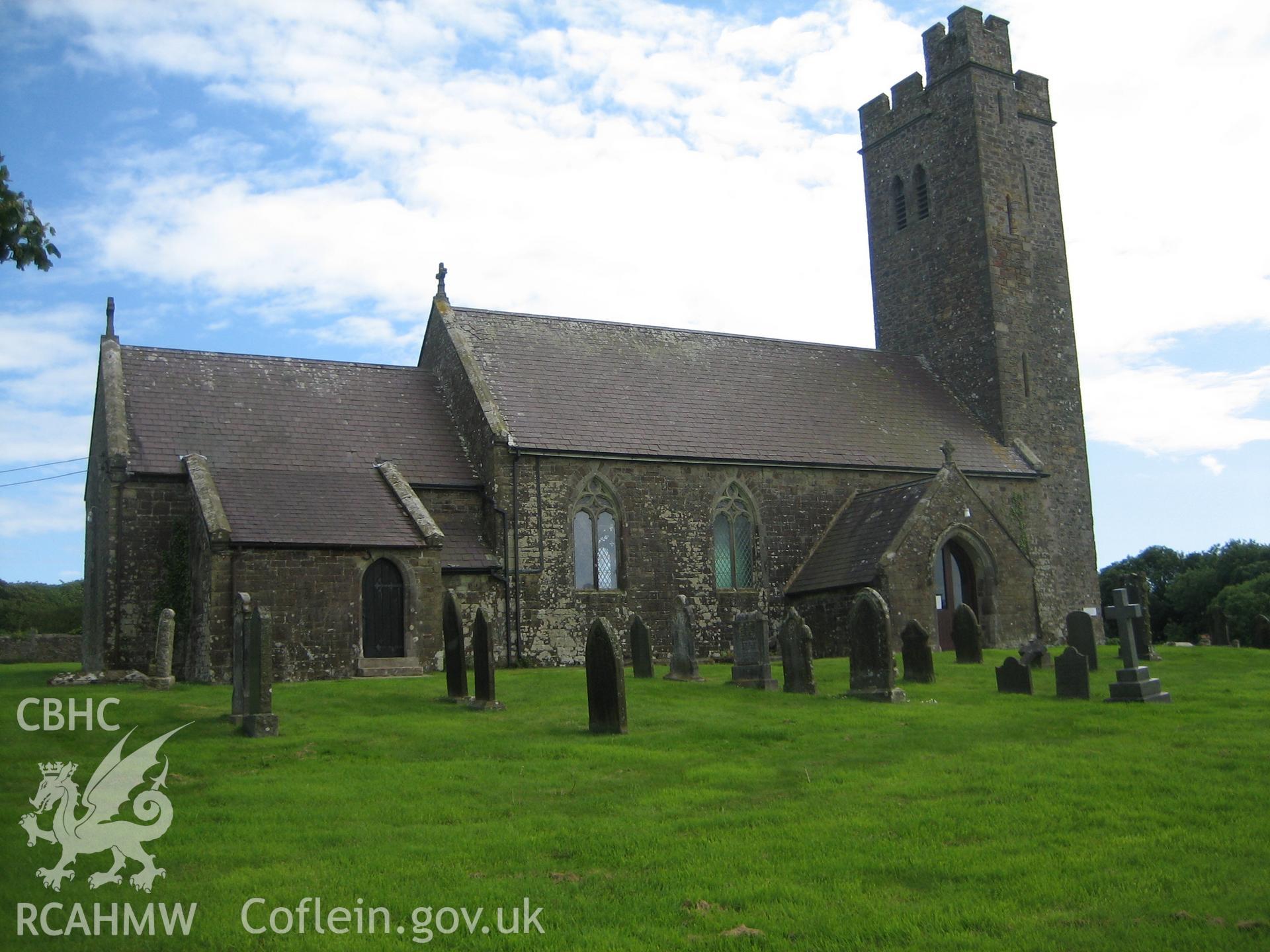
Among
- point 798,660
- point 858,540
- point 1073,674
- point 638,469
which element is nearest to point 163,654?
point 798,660

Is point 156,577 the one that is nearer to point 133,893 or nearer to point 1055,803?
point 133,893

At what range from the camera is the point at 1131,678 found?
16.5m

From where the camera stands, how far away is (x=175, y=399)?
25.9m

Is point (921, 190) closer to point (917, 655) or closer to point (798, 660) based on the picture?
point (917, 655)

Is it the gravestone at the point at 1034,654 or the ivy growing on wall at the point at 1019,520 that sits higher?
the ivy growing on wall at the point at 1019,520

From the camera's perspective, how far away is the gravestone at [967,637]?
23.3 m

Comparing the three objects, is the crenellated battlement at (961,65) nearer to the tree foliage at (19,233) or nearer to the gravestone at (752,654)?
the gravestone at (752,654)

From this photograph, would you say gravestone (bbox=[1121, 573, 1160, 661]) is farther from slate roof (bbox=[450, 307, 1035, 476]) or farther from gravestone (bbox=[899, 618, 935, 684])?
slate roof (bbox=[450, 307, 1035, 476])

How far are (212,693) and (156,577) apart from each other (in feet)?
18.6

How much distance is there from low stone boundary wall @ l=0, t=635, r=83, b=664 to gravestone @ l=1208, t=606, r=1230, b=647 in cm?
3313

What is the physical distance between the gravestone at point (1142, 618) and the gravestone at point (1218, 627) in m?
6.72

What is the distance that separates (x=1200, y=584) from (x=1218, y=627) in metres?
26.8

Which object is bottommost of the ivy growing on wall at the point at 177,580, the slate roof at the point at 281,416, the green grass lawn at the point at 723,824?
the green grass lawn at the point at 723,824

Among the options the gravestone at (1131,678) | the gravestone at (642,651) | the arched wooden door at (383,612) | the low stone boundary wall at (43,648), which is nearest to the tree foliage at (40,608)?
the low stone boundary wall at (43,648)
